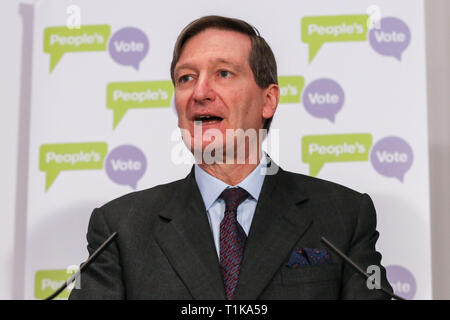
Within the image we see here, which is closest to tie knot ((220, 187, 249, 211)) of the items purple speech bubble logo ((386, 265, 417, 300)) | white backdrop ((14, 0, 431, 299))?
white backdrop ((14, 0, 431, 299))

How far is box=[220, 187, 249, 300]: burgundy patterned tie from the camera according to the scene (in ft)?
5.78

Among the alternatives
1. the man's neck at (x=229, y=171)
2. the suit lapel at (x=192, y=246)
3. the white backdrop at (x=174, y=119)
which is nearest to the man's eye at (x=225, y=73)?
the man's neck at (x=229, y=171)

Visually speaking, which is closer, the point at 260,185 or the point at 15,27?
the point at 260,185

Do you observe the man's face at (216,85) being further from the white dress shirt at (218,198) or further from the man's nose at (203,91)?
the white dress shirt at (218,198)

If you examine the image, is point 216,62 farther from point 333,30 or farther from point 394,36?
point 394,36

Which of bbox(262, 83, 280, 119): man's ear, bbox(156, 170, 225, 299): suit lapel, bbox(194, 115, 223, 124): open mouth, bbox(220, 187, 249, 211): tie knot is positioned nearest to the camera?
bbox(156, 170, 225, 299): suit lapel

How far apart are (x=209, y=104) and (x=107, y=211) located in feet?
1.50

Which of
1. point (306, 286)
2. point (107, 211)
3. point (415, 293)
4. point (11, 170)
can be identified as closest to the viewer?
point (306, 286)

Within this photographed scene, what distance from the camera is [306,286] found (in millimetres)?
1742

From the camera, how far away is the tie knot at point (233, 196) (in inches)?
75.9

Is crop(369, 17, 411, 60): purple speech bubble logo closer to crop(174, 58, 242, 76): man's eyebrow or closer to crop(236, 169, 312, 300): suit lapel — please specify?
crop(174, 58, 242, 76): man's eyebrow

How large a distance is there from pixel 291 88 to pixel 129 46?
0.68 meters

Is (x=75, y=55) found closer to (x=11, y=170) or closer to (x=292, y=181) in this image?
(x=11, y=170)

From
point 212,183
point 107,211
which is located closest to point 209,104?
point 212,183
